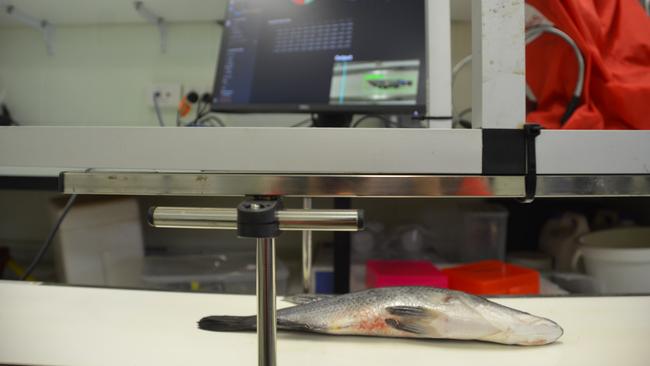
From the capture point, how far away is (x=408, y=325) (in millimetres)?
602

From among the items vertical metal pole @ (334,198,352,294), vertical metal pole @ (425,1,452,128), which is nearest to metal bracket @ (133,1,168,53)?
vertical metal pole @ (334,198,352,294)

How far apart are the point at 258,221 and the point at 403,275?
768 millimetres

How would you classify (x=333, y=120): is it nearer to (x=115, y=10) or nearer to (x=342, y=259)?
(x=342, y=259)

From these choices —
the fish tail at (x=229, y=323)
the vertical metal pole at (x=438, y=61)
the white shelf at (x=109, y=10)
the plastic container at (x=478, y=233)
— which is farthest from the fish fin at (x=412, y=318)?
the white shelf at (x=109, y=10)

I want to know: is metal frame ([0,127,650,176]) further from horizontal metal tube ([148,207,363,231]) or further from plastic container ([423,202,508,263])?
plastic container ([423,202,508,263])

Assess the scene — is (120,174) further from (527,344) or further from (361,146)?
(527,344)

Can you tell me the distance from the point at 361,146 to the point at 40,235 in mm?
1844

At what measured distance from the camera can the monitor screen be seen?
1.11m

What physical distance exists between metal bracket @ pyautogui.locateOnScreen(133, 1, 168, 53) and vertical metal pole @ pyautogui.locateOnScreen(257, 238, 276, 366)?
1.36m

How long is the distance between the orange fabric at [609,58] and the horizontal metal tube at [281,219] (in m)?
0.46

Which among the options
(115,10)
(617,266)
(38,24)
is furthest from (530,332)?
(38,24)

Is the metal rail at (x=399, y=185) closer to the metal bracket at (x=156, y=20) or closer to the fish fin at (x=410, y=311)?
the fish fin at (x=410, y=311)

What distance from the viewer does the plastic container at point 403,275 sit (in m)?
1.07

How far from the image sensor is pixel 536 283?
1.07 metres
